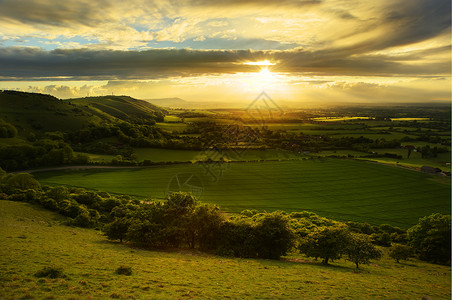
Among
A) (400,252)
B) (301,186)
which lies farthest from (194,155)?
(400,252)

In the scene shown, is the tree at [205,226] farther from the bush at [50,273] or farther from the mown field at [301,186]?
the mown field at [301,186]

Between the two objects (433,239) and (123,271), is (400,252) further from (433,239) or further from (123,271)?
(123,271)

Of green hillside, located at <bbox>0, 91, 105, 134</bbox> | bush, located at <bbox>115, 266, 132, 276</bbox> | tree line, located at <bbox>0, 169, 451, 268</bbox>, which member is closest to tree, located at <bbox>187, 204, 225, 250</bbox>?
tree line, located at <bbox>0, 169, 451, 268</bbox>

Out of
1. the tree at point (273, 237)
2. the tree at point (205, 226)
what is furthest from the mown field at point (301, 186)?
the tree at point (273, 237)

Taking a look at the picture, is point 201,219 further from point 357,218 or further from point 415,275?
point 357,218

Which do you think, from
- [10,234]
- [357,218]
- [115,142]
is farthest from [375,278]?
[115,142]

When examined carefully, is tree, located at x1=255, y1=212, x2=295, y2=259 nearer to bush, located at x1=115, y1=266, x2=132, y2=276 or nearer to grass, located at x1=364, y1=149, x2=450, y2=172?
bush, located at x1=115, y1=266, x2=132, y2=276
